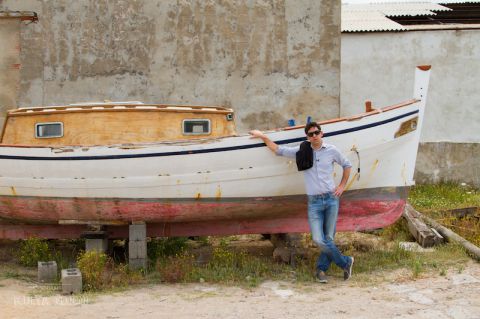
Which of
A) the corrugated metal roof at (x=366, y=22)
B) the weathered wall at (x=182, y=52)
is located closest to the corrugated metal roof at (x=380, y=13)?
the corrugated metal roof at (x=366, y=22)

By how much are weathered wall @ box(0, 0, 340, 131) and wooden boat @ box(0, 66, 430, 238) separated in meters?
4.06

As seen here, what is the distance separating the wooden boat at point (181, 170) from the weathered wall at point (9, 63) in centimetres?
421

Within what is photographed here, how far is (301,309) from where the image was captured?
6672mm

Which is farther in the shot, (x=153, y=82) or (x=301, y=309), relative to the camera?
(x=153, y=82)

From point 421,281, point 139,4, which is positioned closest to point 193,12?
point 139,4

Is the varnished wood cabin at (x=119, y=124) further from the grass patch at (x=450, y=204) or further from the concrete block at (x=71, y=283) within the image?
the grass patch at (x=450, y=204)

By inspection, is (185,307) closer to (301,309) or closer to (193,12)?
(301,309)

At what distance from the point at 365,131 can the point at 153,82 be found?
604 centimetres

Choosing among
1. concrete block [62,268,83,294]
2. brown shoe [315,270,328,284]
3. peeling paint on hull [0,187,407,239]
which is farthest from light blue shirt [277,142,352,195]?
concrete block [62,268,83,294]

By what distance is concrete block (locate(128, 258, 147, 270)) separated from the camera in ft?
27.2

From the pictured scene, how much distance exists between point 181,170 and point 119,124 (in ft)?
4.13

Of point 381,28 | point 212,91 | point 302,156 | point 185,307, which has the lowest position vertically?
point 185,307

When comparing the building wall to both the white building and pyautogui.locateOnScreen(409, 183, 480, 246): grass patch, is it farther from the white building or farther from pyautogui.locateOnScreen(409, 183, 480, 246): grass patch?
pyautogui.locateOnScreen(409, 183, 480, 246): grass patch

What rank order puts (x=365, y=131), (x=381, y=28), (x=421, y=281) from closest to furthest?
1. (x=421, y=281)
2. (x=365, y=131)
3. (x=381, y=28)
